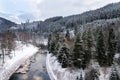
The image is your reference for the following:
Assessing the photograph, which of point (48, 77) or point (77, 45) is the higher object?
point (77, 45)

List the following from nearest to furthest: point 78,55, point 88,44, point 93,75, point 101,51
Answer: point 93,75 < point 78,55 < point 101,51 < point 88,44

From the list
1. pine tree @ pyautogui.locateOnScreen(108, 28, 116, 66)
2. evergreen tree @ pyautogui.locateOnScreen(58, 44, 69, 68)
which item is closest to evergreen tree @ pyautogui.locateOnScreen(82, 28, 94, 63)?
pine tree @ pyautogui.locateOnScreen(108, 28, 116, 66)

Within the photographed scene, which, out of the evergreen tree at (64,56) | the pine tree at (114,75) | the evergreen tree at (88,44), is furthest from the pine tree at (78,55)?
the pine tree at (114,75)

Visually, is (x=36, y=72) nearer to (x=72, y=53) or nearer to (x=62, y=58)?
(x=62, y=58)

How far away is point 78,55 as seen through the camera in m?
47.0

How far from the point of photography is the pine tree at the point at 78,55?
4677cm

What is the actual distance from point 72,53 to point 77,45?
8.03 ft

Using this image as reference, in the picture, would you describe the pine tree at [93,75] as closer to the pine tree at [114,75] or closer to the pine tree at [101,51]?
the pine tree at [114,75]

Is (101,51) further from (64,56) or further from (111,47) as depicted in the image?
(64,56)

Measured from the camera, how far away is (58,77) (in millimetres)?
48562

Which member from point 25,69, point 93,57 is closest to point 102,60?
point 93,57

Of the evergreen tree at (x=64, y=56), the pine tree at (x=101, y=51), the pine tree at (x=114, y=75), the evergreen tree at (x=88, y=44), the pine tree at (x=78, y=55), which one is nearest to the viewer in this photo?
the pine tree at (x=114, y=75)

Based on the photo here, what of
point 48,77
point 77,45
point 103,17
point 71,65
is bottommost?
point 48,77

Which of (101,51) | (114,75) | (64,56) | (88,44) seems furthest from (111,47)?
(114,75)
